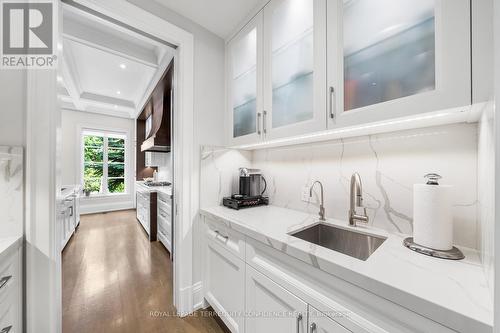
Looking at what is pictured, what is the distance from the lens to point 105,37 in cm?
233

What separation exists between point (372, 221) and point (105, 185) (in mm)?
6152

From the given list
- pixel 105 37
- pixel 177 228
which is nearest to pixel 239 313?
pixel 177 228

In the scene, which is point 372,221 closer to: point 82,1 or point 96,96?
point 82,1

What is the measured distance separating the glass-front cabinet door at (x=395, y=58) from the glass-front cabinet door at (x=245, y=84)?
0.56 meters

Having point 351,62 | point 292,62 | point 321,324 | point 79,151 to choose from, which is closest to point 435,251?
point 321,324

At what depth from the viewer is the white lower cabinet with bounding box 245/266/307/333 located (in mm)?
819

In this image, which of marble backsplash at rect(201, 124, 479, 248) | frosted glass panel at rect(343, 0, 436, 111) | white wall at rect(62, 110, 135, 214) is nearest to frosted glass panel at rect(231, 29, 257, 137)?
marble backsplash at rect(201, 124, 479, 248)

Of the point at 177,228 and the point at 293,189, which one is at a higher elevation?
the point at 293,189

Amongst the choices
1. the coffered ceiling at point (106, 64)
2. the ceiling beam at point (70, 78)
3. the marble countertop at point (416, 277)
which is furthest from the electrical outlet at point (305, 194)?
the ceiling beam at point (70, 78)

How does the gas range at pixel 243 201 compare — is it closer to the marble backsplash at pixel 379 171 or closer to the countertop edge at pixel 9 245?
the marble backsplash at pixel 379 171

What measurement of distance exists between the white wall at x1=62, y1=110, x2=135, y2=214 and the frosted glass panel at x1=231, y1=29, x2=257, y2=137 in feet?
16.3

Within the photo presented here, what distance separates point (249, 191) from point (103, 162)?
17.4ft

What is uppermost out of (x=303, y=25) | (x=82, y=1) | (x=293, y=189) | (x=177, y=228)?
(x=82, y=1)

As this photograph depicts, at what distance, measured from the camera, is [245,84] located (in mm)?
→ 1560
